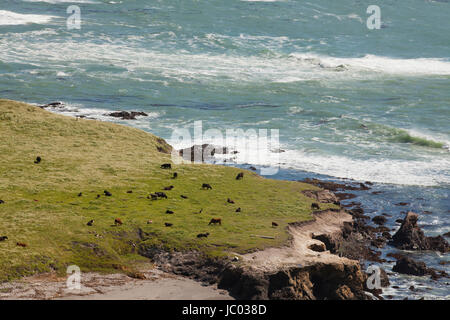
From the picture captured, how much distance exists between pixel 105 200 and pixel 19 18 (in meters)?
68.7

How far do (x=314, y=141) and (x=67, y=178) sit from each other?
22.0m

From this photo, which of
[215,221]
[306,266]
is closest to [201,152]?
[215,221]

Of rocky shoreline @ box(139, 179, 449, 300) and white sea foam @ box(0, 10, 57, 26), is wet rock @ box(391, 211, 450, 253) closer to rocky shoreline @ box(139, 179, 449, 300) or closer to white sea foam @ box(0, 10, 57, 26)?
rocky shoreline @ box(139, 179, 449, 300)

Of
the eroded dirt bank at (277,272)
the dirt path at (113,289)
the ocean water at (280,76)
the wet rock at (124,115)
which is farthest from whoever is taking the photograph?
the wet rock at (124,115)

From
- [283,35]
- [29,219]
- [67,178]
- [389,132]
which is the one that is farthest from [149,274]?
[283,35]

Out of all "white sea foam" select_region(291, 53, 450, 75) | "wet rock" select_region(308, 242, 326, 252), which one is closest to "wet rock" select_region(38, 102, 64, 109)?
"wet rock" select_region(308, 242, 326, 252)

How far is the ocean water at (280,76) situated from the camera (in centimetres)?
4122

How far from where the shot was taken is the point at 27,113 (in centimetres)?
3562

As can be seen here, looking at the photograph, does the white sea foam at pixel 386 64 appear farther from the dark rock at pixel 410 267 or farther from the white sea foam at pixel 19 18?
the dark rock at pixel 410 267

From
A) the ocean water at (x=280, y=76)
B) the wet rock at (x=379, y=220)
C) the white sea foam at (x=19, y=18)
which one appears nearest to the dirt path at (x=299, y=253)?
the ocean water at (x=280, y=76)

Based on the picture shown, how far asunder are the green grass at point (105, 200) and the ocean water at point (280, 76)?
5794 mm

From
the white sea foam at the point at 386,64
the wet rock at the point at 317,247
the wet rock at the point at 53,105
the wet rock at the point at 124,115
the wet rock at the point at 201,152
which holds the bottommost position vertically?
the wet rock at the point at 317,247

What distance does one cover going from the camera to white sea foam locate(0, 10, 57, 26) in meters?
85.6

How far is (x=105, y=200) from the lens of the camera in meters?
26.0
